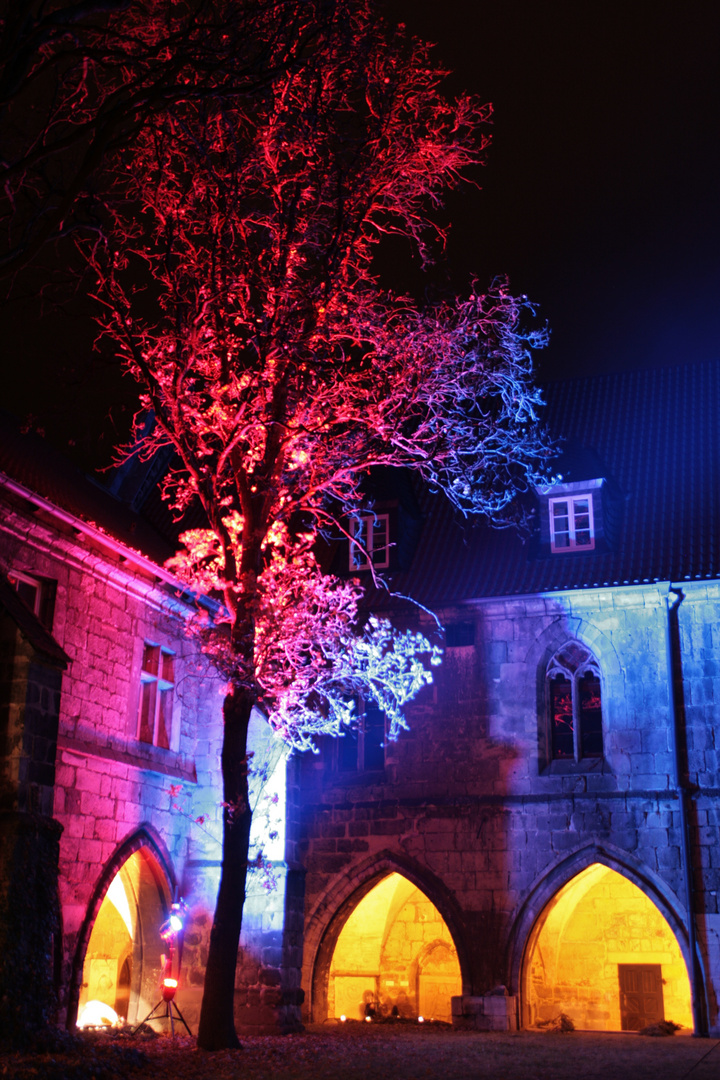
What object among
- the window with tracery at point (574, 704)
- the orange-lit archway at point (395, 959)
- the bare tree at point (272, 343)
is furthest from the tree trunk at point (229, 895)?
the orange-lit archway at point (395, 959)

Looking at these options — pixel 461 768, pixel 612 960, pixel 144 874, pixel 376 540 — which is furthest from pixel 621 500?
pixel 144 874

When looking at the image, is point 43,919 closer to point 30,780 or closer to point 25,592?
point 30,780

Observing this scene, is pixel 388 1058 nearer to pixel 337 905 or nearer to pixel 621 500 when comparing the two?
pixel 337 905

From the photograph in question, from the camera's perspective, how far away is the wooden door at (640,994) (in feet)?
67.9

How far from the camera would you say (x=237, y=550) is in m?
13.4

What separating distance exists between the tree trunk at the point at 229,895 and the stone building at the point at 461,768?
2.48m

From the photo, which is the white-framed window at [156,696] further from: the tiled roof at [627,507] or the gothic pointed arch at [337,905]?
the tiled roof at [627,507]

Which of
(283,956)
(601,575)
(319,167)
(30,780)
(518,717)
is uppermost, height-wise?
(319,167)

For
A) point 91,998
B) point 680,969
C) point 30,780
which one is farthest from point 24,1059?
point 680,969

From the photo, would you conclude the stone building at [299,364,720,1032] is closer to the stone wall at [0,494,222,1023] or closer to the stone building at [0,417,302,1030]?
the stone building at [0,417,302,1030]

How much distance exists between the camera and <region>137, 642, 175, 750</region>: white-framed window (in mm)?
16828

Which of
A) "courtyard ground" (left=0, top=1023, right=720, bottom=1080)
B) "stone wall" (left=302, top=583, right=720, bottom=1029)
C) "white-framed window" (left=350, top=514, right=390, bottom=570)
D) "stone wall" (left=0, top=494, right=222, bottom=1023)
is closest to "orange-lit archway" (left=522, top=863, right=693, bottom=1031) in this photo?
"stone wall" (left=302, top=583, right=720, bottom=1029)

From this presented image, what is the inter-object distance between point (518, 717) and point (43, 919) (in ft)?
32.2

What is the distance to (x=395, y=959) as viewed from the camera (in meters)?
21.8
